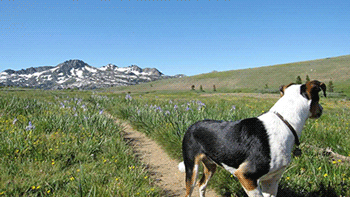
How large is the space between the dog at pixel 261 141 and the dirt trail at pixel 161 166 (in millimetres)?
1102

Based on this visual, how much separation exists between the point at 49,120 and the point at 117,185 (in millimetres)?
4323

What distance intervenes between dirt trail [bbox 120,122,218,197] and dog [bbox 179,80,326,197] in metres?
1.10

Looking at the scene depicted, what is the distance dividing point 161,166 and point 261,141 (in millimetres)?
3157

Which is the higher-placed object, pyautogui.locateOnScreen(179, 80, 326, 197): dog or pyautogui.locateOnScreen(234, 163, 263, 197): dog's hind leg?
pyautogui.locateOnScreen(179, 80, 326, 197): dog

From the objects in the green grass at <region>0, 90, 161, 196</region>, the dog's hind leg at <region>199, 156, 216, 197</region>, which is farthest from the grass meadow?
the dog's hind leg at <region>199, 156, 216, 197</region>

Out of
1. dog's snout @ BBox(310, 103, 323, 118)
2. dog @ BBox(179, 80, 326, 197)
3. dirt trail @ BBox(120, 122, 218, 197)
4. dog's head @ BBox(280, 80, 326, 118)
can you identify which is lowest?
dirt trail @ BBox(120, 122, 218, 197)

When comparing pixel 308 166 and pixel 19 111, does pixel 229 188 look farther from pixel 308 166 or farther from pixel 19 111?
pixel 19 111

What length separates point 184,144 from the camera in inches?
128

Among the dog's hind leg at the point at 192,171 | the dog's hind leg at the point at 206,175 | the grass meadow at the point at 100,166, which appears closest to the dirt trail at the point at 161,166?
the grass meadow at the point at 100,166

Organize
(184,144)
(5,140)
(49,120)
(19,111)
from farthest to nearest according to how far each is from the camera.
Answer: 1. (19,111)
2. (49,120)
3. (5,140)
4. (184,144)

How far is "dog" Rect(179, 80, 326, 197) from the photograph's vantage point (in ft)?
8.08

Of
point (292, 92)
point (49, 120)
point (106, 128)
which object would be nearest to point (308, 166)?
point (292, 92)

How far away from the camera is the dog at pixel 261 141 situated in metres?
2.46

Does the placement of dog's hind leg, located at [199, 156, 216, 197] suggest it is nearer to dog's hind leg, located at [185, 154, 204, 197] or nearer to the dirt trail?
dog's hind leg, located at [185, 154, 204, 197]
